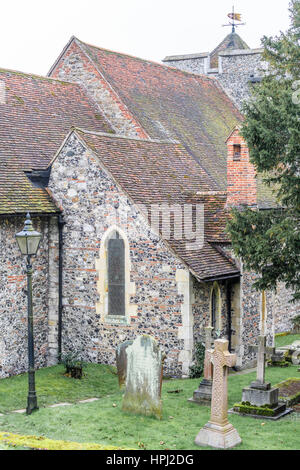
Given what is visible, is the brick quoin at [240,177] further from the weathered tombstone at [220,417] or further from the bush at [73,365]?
the weathered tombstone at [220,417]

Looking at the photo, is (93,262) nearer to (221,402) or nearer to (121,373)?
(121,373)

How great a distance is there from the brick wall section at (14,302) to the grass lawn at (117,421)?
894mm

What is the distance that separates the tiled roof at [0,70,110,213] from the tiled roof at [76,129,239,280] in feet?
6.24

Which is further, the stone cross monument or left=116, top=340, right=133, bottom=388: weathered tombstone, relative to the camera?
left=116, top=340, right=133, bottom=388: weathered tombstone

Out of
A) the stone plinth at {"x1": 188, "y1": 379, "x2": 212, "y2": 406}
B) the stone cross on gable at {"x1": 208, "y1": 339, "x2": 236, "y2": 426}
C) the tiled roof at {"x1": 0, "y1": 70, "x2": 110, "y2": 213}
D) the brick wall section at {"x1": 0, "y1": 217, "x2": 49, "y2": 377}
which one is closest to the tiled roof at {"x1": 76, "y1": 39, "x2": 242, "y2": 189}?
the tiled roof at {"x1": 0, "y1": 70, "x2": 110, "y2": 213}

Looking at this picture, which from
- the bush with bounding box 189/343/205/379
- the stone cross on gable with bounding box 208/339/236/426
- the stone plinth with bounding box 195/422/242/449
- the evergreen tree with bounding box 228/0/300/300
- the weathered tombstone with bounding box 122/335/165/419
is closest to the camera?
the stone plinth with bounding box 195/422/242/449

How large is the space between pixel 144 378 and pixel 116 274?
5.24 metres

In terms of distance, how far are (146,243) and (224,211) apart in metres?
3.39

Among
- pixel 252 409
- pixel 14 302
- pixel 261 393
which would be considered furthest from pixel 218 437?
pixel 14 302

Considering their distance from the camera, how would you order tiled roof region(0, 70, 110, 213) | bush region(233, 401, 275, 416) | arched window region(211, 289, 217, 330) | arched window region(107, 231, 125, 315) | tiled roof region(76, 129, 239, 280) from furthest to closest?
arched window region(211, 289, 217, 330) < tiled roof region(0, 70, 110, 213) < arched window region(107, 231, 125, 315) < tiled roof region(76, 129, 239, 280) < bush region(233, 401, 275, 416)

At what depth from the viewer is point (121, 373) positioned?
48.5ft

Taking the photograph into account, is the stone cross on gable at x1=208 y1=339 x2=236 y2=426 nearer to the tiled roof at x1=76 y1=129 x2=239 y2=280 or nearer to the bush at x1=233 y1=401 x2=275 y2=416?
the bush at x1=233 y1=401 x2=275 y2=416

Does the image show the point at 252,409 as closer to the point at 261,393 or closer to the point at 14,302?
the point at 261,393

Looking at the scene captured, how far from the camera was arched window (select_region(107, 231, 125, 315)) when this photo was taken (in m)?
17.3
